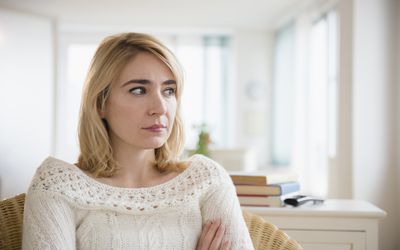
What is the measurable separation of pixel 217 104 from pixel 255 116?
2.22ft

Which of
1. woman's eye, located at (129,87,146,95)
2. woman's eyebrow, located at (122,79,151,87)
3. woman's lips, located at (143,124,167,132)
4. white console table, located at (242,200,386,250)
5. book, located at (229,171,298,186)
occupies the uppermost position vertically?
woman's eyebrow, located at (122,79,151,87)

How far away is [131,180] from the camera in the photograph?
1695 mm

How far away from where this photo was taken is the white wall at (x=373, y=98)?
151 inches

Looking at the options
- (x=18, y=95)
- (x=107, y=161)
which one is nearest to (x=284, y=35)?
(x=18, y=95)

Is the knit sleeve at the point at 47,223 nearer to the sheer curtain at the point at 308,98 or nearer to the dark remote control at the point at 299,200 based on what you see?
the dark remote control at the point at 299,200

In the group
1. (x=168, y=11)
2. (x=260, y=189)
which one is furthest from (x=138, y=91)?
(x=168, y=11)

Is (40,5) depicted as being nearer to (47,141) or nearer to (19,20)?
(19,20)

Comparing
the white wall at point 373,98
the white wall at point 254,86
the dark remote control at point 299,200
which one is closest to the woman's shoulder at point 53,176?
the dark remote control at point 299,200

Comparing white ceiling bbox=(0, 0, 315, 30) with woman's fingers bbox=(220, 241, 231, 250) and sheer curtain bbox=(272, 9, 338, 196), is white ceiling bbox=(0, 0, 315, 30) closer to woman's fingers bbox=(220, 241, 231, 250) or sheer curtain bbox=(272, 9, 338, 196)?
sheer curtain bbox=(272, 9, 338, 196)

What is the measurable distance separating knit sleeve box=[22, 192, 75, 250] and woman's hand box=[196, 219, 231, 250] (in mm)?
349

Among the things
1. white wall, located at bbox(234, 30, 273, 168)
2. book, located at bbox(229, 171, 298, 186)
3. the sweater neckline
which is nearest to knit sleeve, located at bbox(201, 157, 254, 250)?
the sweater neckline

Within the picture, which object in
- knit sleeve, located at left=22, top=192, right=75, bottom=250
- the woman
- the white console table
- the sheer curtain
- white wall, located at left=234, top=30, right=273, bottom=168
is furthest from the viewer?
white wall, located at left=234, top=30, right=273, bottom=168

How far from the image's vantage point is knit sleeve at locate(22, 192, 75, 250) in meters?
1.44

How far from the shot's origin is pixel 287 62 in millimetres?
8062
